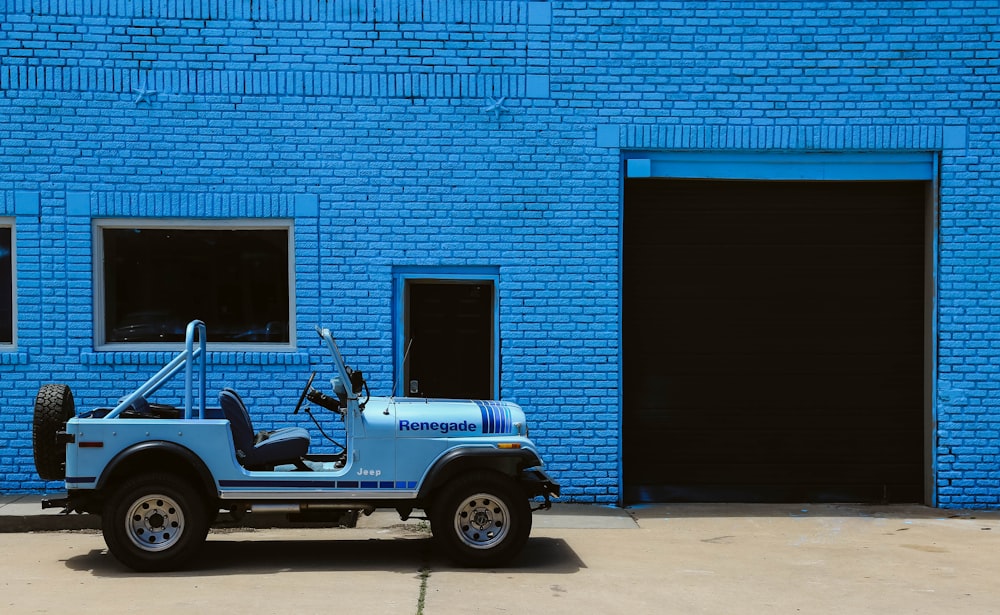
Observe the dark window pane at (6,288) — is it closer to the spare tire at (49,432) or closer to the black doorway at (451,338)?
the spare tire at (49,432)

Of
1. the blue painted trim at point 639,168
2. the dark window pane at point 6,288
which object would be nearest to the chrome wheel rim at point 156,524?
the dark window pane at point 6,288

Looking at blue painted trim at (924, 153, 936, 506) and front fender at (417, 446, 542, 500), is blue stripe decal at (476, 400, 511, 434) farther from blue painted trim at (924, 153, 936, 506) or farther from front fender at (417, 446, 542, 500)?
blue painted trim at (924, 153, 936, 506)

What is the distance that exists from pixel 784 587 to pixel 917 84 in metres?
5.62

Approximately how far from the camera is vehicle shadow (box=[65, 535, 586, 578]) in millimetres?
7738

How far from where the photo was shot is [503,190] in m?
10.5

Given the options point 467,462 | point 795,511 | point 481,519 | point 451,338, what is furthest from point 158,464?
point 795,511

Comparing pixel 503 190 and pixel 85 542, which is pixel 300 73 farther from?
pixel 85 542

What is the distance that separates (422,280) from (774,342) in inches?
142

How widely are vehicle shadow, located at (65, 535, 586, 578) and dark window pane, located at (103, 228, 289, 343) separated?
2393 millimetres

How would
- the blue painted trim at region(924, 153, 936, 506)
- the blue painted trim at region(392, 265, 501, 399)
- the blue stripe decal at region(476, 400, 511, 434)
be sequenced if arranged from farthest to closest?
the blue painted trim at region(924, 153, 936, 506) < the blue painted trim at region(392, 265, 501, 399) < the blue stripe decal at region(476, 400, 511, 434)

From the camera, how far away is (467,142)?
10500mm

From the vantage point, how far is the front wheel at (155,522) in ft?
24.6

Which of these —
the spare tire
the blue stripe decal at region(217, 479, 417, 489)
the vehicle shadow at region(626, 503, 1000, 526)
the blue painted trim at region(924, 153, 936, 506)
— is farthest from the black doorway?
the blue painted trim at region(924, 153, 936, 506)

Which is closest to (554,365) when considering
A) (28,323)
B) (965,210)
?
(965,210)
